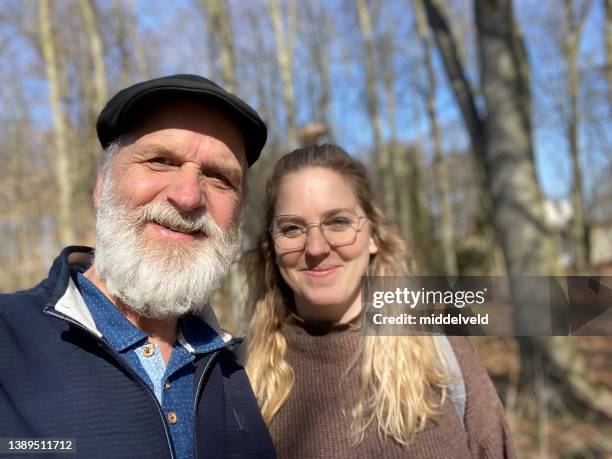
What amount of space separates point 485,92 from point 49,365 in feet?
16.7

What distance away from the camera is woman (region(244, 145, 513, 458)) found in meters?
2.00

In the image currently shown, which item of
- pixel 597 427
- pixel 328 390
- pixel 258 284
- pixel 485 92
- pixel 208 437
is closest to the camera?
pixel 208 437

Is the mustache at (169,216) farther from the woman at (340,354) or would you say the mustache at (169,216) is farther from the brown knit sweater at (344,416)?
the brown knit sweater at (344,416)

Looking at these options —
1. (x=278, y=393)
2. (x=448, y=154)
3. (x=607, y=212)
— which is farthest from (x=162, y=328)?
(x=448, y=154)

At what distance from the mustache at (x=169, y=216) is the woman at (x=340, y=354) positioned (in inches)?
18.8

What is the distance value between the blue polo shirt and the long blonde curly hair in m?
0.43

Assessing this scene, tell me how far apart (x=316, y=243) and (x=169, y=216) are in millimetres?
635

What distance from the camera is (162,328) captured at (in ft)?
6.18

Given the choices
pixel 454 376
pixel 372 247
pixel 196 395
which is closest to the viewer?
pixel 196 395

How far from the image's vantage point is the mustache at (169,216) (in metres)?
1.83

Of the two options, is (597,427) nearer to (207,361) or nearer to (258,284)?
(258,284)

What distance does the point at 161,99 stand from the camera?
6.09 ft

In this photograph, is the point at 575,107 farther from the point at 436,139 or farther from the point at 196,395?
the point at 196,395

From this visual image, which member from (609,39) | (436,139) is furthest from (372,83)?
(609,39)
